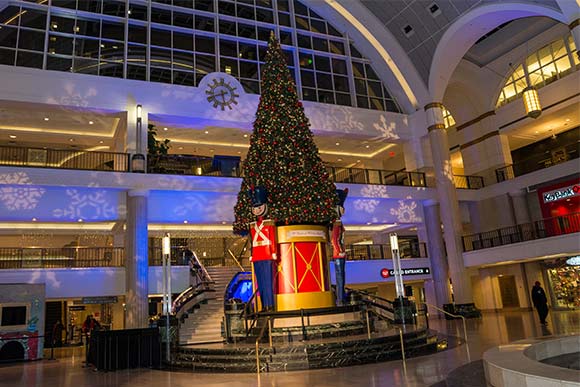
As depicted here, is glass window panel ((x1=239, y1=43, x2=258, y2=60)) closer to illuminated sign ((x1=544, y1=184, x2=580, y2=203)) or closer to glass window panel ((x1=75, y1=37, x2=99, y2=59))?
glass window panel ((x1=75, y1=37, x2=99, y2=59))

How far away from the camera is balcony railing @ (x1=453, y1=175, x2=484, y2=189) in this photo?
25266 millimetres

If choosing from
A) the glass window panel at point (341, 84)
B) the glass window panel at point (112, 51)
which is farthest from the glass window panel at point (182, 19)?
the glass window panel at point (341, 84)

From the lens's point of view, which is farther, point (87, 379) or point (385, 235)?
point (385, 235)

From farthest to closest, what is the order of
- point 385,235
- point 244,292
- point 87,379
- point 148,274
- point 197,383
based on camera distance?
1. point 385,235
2. point 148,274
3. point 244,292
4. point 87,379
5. point 197,383

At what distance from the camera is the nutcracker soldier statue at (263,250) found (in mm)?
12258

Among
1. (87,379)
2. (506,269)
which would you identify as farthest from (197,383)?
(506,269)

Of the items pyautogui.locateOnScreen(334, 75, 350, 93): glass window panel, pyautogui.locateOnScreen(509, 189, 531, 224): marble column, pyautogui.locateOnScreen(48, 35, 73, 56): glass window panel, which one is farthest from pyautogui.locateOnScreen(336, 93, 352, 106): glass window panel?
pyautogui.locateOnScreen(48, 35, 73, 56): glass window panel

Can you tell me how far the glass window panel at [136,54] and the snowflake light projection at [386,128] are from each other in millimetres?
11653

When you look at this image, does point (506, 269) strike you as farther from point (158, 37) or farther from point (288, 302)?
point (158, 37)

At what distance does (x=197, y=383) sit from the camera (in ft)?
24.9

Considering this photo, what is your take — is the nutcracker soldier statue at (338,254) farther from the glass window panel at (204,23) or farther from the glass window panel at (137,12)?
the glass window panel at (137,12)

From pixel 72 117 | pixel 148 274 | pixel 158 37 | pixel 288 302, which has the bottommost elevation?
pixel 288 302

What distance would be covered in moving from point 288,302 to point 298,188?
3.09 m

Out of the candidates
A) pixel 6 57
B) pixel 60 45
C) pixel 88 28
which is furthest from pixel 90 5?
pixel 6 57
